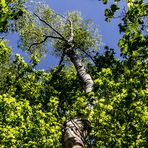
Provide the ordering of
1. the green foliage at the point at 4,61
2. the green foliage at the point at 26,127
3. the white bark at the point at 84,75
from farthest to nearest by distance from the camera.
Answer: the green foliage at the point at 4,61, the white bark at the point at 84,75, the green foliage at the point at 26,127

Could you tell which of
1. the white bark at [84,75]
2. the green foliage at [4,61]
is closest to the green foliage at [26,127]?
the white bark at [84,75]

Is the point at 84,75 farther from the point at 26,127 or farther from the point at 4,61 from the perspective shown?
the point at 4,61

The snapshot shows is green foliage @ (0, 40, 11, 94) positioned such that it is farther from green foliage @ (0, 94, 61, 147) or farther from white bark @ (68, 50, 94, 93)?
green foliage @ (0, 94, 61, 147)

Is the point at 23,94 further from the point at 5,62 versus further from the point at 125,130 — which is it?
the point at 125,130

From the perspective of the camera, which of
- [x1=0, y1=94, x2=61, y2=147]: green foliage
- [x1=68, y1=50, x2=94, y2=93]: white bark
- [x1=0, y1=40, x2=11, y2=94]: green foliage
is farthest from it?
[x1=0, y1=40, x2=11, y2=94]: green foliage

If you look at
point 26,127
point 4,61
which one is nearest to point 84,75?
point 26,127

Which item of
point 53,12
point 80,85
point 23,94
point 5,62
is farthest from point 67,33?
point 23,94

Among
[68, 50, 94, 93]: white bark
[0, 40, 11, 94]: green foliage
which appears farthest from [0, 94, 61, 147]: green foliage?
[0, 40, 11, 94]: green foliage

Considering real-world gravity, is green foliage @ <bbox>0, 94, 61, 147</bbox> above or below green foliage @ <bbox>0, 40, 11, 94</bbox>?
below

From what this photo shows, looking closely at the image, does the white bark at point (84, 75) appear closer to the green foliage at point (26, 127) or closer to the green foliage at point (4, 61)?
the green foliage at point (26, 127)

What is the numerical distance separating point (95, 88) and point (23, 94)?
943cm

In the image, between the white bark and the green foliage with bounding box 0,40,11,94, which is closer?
the white bark

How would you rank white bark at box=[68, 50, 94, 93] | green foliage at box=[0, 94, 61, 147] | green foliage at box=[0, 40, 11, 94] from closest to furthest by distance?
green foliage at box=[0, 94, 61, 147] → white bark at box=[68, 50, 94, 93] → green foliage at box=[0, 40, 11, 94]

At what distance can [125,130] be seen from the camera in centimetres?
1402
